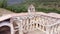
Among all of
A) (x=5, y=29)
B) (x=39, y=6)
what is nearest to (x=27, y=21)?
(x=5, y=29)

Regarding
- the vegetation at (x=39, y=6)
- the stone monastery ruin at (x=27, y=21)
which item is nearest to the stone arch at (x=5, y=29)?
the stone monastery ruin at (x=27, y=21)

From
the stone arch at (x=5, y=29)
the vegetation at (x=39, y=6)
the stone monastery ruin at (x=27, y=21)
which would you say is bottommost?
the stone arch at (x=5, y=29)

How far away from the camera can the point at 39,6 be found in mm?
3025

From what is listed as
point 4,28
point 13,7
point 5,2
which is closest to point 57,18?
point 4,28

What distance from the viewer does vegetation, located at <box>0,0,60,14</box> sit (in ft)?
9.64

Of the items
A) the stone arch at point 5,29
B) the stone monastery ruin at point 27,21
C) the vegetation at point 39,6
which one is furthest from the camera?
the vegetation at point 39,6

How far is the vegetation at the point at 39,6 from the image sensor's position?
294 centimetres

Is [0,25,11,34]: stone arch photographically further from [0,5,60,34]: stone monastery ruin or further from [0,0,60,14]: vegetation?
[0,0,60,14]: vegetation

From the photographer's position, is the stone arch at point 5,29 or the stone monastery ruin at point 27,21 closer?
the stone monastery ruin at point 27,21

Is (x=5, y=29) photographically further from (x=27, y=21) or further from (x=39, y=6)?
(x=39, y=6)

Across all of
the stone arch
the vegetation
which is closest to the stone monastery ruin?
the stone arch

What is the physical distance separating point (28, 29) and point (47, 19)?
30 cm

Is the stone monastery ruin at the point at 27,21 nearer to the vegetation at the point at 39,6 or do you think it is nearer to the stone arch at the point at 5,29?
the stone arch at the point at 5,29

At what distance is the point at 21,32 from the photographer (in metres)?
2.38
